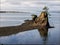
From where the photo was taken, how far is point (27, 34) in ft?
21.8

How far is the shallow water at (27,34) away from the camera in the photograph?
18.5 feet

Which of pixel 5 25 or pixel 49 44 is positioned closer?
pixel 49 44

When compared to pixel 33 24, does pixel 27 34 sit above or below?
below

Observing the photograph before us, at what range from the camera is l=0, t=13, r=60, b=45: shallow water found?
5629mm

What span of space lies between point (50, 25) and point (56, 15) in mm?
478

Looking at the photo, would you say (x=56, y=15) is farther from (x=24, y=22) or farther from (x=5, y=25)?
(x=5, y=25)

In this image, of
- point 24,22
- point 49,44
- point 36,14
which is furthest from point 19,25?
point 49,44

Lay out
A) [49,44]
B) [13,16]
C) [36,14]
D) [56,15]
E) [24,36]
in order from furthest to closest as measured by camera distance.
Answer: [13,16]
[36,14]
[56,15]
[24,36]
[49,44]

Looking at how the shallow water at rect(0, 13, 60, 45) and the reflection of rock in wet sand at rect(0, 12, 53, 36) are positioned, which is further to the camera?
the reflection of rock in wet sand at rect(0, 12, 53, 36)

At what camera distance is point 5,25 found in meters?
7.44

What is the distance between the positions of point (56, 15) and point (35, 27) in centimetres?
87

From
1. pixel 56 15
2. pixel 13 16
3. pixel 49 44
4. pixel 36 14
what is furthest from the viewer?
pixel 13 16

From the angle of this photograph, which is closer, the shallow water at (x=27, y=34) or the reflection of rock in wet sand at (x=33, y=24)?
the shallow water at (x=27, y=34)

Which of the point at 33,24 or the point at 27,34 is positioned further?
the point at 33,24
